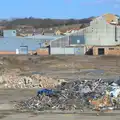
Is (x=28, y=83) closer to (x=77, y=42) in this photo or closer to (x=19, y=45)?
(x=77, y=42)

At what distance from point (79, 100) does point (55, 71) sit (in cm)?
Answer: 2861

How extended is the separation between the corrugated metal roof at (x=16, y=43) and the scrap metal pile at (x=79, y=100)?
193 feet

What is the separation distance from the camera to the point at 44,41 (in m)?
86.8

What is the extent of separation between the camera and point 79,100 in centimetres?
2520

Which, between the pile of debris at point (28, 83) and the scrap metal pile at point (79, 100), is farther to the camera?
the pile of debris at point (28, 83)

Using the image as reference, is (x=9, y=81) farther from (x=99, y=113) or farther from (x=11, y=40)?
(x=11, y=40)

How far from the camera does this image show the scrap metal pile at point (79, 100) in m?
24.5

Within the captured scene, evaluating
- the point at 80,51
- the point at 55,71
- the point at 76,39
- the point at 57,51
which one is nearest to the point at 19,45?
the point at 57,51

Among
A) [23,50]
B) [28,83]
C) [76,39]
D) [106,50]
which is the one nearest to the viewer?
[28,83]

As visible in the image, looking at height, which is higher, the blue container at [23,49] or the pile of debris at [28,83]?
the blue container at [23,49]

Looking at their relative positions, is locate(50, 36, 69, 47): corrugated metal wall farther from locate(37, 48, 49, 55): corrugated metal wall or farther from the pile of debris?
the pile of debris

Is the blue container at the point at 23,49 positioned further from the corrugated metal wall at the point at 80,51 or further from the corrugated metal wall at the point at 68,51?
the corrugated metal wall at the point at 80,51

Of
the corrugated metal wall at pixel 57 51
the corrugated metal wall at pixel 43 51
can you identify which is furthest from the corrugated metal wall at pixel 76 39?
the corrugated metal wall at pixel 43 51

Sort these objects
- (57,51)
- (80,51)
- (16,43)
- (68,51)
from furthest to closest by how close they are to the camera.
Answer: (16,43) < (57,51) < (68,51) < (80,51)
